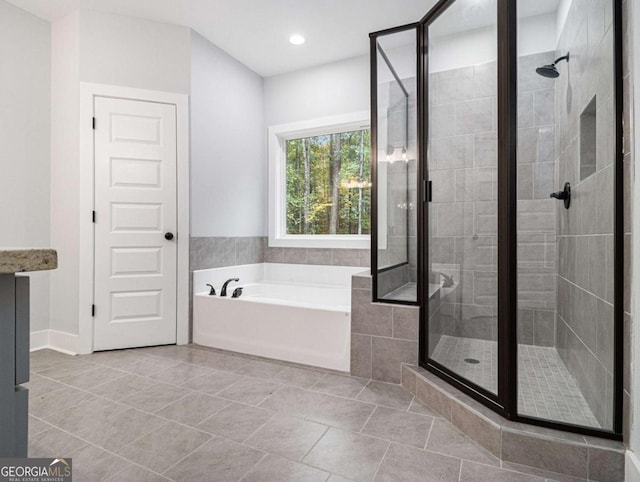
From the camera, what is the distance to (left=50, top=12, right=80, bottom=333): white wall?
2.92 m

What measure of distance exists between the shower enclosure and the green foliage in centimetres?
117

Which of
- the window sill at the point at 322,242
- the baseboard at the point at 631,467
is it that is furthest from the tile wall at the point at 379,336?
the window sill at the point at 322,242

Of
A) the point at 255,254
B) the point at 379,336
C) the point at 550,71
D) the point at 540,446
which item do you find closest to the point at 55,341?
the point at 255,254

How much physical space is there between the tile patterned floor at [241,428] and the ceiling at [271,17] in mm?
2694

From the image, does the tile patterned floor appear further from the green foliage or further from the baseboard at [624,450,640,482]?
the green foliage

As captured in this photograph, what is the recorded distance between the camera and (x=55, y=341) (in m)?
3.02

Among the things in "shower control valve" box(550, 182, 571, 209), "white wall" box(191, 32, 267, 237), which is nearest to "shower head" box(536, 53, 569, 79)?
"shower control valve" box(550, 182, 571, 209)

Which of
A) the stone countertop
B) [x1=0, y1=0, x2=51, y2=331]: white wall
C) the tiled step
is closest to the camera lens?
the stone countertop

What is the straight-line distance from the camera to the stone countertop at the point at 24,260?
0.62 m

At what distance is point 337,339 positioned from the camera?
250cm

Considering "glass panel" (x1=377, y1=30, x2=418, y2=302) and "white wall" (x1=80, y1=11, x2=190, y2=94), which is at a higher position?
"white wall" (x1=80, y1=11, x2=190, y2=94)

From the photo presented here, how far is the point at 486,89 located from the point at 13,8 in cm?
348

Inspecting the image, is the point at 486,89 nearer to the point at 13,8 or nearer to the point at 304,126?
the point at 304,126

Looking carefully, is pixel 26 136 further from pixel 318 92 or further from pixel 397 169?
pixel 397 169
